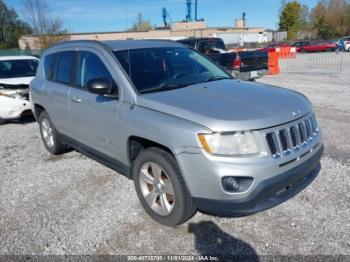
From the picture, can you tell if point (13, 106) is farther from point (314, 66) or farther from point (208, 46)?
point (314, 66)

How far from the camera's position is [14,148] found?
631cm

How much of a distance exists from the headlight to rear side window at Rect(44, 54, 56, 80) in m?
3.49

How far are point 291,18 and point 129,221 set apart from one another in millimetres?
77832

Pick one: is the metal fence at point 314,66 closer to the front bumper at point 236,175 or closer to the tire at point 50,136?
the tire at point 50,136

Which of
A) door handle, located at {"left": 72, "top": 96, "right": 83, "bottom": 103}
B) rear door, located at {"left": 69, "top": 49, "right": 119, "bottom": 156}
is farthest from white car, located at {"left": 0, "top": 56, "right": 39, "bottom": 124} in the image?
door handle, located at {"left": 72, "top": 96, "right": 83, "bottom": 103}

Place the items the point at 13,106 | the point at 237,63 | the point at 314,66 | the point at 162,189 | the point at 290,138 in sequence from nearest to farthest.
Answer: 1. the point at 290,138
2. the point at 162,189
3. the point at 13,106
4. the point at 237,63
5. the point at 314,66

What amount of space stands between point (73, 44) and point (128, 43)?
99 centimetres

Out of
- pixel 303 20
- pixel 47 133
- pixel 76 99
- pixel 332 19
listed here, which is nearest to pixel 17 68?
pixel 47 133

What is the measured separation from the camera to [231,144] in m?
2.78

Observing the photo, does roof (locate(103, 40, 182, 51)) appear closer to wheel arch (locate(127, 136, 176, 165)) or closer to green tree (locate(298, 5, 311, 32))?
wheel arch (locate(127, 136, 176, 165))

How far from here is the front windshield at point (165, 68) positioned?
3.67 m

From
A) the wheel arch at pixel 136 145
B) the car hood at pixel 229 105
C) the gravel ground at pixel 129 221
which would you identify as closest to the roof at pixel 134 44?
the car hood at pixel 229 105

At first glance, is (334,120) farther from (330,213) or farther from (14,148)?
(14,148)

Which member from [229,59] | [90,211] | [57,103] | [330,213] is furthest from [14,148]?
[229,59]
